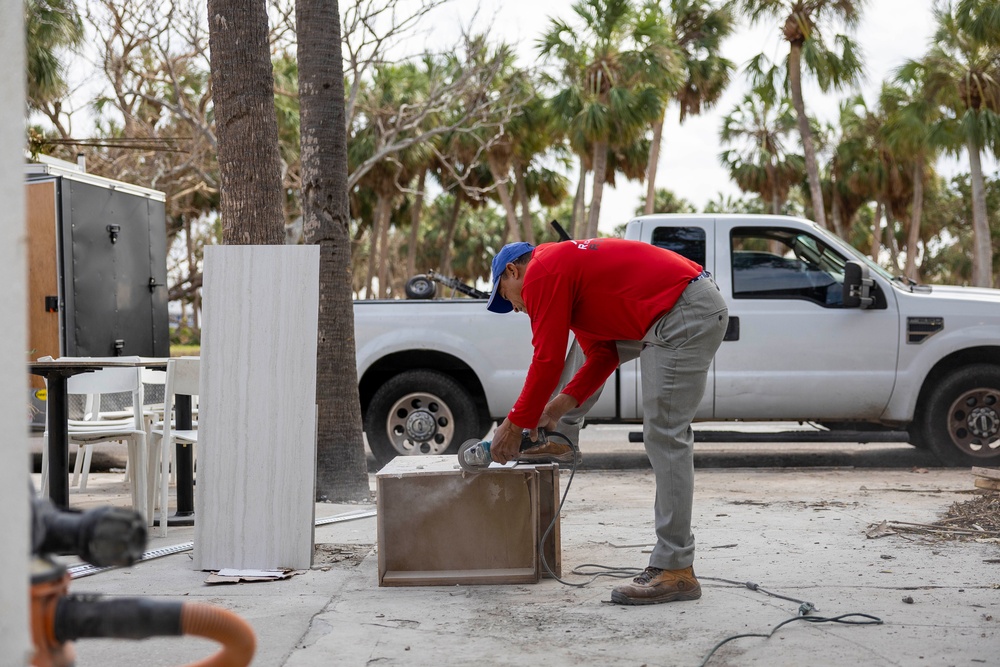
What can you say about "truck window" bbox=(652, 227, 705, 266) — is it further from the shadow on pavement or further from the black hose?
the black hose

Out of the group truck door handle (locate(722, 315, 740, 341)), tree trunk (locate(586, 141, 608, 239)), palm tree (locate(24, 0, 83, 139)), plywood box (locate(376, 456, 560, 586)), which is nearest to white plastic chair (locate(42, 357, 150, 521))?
plywood box (locate(376, 456, 560, 586))

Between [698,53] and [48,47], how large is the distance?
1771 cm

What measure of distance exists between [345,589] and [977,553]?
305 cm

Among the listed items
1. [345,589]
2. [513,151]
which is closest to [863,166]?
[513,151]

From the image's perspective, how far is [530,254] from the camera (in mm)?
4469

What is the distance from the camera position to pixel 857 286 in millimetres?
8141

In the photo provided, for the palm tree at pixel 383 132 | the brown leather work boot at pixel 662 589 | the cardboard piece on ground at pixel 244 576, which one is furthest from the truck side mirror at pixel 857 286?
the palm tree at pixel 383 132

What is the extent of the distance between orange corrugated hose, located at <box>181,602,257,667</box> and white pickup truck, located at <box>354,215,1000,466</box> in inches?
263

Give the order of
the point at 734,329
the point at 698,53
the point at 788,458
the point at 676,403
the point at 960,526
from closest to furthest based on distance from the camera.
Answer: the point at 676,403 < the point at 960,526 < the point at 734,329 < the point at 788,458 < the point at 698,53

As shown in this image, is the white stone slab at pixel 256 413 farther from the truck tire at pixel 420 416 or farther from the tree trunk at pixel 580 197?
the tree trunk at pixel 580 197

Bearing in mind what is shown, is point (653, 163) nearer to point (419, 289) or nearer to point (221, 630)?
point (419, 289)

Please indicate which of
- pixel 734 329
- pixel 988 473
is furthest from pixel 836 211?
pixel 988 473

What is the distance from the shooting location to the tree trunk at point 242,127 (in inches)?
256

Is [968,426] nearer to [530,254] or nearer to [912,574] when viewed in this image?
[912,574]
